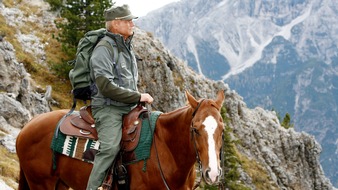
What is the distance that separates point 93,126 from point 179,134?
1814mm

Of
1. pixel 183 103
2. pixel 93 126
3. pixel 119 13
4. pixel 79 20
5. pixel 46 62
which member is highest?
pixel 79 20

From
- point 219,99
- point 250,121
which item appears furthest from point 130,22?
point 250,121

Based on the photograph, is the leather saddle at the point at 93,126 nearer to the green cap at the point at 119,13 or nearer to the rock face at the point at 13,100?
the green cap at the point at 119,13

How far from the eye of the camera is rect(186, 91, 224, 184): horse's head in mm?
Result: 6613

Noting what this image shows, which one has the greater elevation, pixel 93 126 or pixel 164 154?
pixel 93 126

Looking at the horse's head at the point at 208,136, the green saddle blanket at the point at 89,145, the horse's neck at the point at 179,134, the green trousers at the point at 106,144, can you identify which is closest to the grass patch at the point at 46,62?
the green saddle blanket at the point at 89,145

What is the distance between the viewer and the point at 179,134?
7.88 metres

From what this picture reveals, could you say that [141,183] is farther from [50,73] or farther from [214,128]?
[50,73]

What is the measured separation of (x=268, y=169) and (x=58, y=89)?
35.0m

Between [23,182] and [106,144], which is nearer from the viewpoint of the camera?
[106,144]

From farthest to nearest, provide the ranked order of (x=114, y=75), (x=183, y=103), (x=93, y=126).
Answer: (x=183, y=103)
(x=93, y=126)
(x=114, y=75)

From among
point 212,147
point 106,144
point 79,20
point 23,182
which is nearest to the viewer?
point 212,147

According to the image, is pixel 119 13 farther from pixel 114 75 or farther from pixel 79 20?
pixel 79 20

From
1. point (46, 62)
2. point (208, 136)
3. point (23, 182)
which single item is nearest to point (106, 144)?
point (208, 136)
